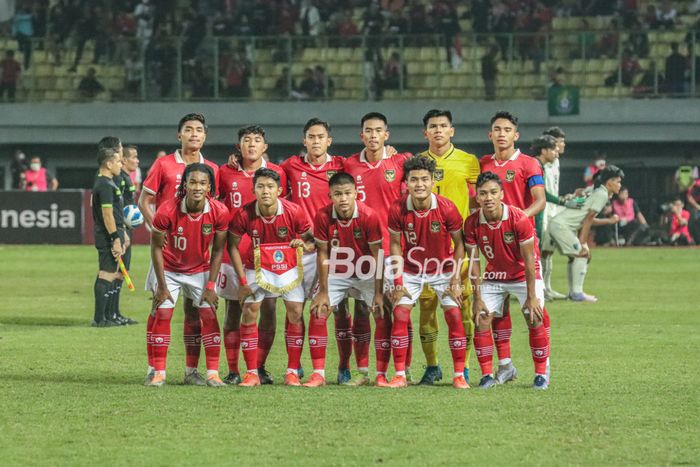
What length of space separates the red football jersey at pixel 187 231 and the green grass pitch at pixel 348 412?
93 centimetres

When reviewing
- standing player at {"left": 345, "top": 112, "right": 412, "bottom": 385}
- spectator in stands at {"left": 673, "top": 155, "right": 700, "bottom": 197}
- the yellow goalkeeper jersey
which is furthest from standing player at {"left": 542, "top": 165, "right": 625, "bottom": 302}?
spectator in stands at {"left": 673, "top": 155, "right": 700, "bottom": 197}

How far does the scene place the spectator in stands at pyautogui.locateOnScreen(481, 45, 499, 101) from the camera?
32.7m

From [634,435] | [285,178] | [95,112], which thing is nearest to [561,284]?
[285,178]

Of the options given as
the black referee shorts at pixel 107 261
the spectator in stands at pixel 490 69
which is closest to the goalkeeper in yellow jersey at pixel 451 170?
the black referee shorts at pixel 107 261

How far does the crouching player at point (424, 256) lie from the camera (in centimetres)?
993

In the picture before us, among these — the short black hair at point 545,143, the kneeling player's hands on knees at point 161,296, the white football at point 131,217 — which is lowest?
the kneeling player's hands on knees at point 161,296

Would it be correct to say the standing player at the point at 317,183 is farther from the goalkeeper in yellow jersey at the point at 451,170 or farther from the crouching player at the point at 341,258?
the goalkeeper in yellow jersey at the point at 451,170

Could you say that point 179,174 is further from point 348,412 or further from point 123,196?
point 123,196

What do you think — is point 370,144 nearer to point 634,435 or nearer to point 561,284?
point 634,435

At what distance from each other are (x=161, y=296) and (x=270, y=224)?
97cm

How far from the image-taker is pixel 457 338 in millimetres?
10023

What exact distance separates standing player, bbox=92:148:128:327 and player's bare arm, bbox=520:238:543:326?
6.06m

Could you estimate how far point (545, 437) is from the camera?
7965 mm

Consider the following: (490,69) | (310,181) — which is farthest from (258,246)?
(490,69)
